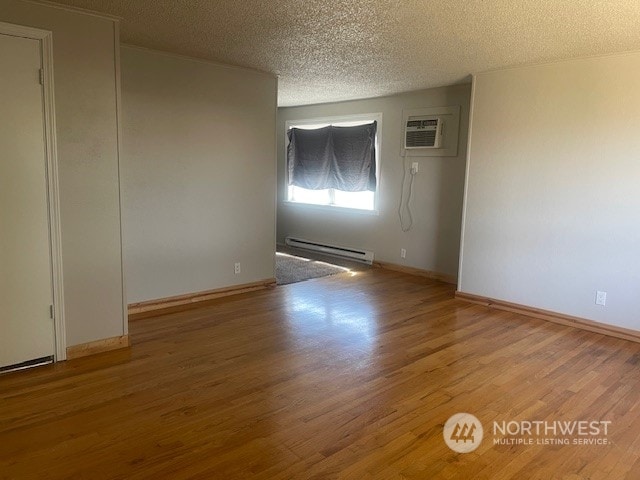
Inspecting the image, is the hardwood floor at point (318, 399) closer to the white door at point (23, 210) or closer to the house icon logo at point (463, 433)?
the house icon logo at point (463, 433)

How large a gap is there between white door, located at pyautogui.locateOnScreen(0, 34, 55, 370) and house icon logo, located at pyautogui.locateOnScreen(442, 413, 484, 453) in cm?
259

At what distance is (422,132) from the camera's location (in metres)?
5.65

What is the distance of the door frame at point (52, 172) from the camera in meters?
2.87

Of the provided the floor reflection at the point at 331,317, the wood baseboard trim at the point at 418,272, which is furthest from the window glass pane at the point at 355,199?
the floor reflection at the point at 331,317

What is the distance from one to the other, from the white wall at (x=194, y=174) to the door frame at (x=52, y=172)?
0.79 metres

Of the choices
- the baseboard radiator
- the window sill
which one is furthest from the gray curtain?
the baseboard radiator

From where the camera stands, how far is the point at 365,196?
668 centimetres

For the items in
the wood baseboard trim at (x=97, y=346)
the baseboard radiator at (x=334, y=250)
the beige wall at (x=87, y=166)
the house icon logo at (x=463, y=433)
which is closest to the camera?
the house icon logo at (x=463, y=433)

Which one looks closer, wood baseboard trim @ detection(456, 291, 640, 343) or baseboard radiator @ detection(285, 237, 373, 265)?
wood baseboard trim @ detection(456, 291, 640, 343)

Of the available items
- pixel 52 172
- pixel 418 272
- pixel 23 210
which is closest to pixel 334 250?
pixel 418 272

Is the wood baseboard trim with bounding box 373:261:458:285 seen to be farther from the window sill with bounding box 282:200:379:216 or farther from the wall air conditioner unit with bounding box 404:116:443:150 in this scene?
the wall air conditioner unit with bounding box 404:116:443:150

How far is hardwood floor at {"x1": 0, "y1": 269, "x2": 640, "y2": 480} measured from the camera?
2.11 meters

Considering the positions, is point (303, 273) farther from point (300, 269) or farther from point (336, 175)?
point (336, 175)

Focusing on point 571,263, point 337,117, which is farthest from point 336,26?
point 337,117
